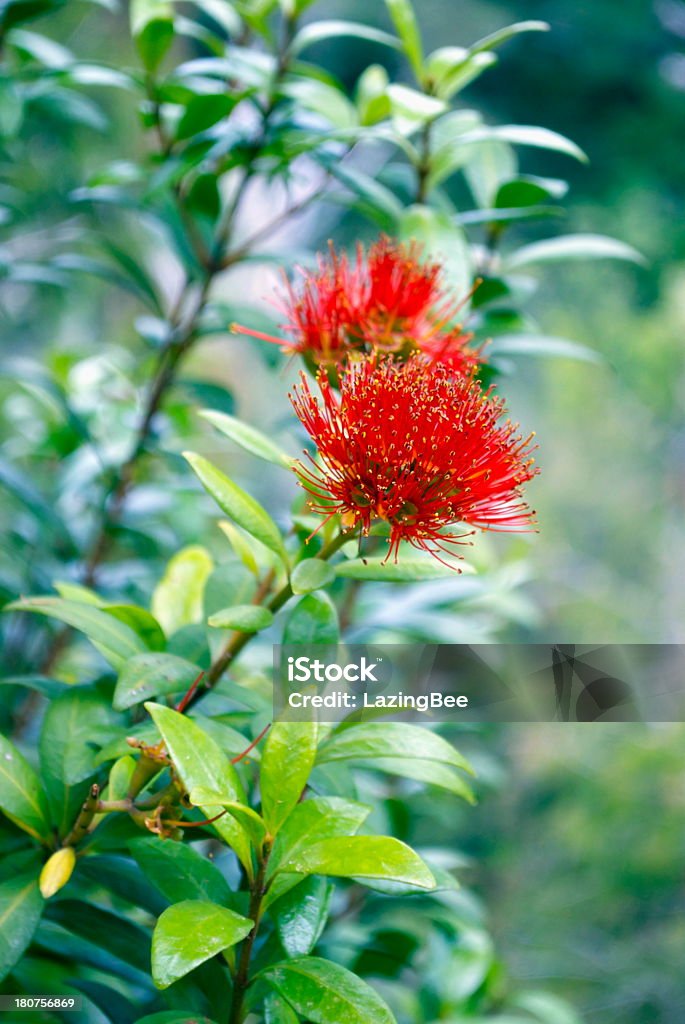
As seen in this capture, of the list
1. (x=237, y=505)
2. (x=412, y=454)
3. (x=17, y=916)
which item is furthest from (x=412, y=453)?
(x=17, y=916)

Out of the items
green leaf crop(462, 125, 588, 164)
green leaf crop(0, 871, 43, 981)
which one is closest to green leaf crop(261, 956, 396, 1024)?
green leaf crop(0, 871, 43, 981)

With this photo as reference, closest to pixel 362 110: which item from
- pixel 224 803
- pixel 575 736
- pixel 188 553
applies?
Answer: pixel 188 553

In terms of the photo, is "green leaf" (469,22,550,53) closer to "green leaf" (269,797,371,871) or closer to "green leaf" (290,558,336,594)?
"green leaf" (290,558,336,594)

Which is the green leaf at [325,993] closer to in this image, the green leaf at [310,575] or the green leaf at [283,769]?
the green leaf at [283,769]

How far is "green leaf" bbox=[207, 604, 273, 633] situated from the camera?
0.47 m

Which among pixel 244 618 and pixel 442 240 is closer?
pixel 244 618

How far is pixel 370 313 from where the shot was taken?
569 mm

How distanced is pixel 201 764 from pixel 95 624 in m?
0.12

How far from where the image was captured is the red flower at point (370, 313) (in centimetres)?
56

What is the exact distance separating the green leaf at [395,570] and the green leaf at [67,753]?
17 centimetres

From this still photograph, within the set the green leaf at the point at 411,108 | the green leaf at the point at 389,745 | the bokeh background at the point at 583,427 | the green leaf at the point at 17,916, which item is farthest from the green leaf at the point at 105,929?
the green leaf at the point at 411,108

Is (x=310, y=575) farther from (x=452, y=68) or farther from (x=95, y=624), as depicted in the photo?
(x=452, y=68)

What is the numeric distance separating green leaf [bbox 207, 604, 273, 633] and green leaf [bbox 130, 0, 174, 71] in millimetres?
512

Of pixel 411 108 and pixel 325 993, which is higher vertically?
pixel 411 108
